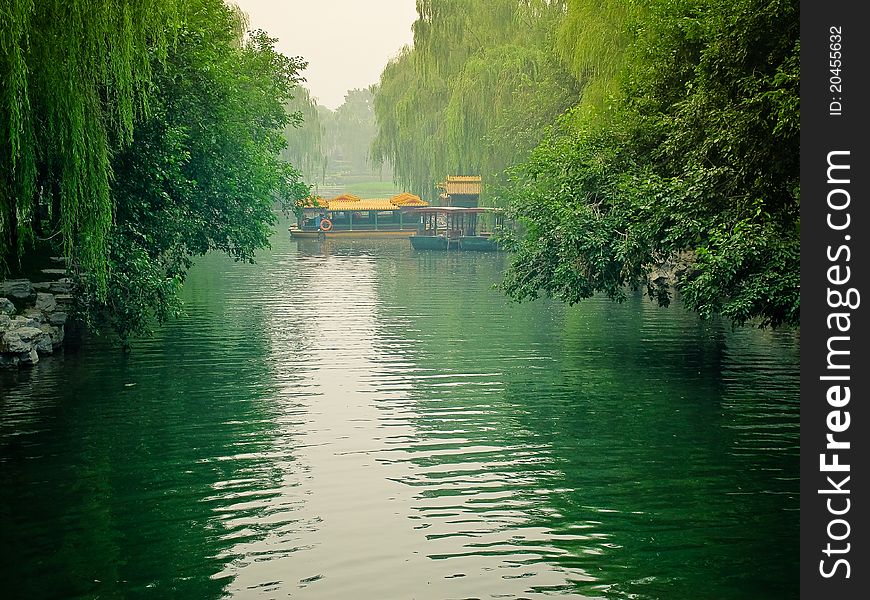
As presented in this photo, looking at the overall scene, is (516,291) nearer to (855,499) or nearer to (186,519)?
(186,519)

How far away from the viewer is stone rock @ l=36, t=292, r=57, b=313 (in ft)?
63.6

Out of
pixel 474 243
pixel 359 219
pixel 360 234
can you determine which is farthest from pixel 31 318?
pixel 359 219

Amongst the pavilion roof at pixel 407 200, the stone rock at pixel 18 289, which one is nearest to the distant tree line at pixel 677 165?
the stone rock at pixel 18 289

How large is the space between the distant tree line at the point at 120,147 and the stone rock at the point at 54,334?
872mm

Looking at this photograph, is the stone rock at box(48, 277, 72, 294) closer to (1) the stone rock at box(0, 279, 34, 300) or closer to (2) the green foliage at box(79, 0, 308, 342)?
(1) the stone rock at box(0, 279, 34, 300)

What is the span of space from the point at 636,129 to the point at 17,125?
34.2 feet

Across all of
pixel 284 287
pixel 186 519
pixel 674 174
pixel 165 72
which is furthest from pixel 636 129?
pixel 284 287

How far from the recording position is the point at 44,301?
63.7 ft

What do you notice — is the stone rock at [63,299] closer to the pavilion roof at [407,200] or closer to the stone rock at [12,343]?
the stone rock at [12,343]

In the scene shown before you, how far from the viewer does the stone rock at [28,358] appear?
18.5m

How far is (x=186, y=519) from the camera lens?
1059 centimetres

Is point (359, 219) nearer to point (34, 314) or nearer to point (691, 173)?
point (34, 314)

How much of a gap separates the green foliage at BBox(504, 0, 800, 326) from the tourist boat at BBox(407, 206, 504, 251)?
32.0m

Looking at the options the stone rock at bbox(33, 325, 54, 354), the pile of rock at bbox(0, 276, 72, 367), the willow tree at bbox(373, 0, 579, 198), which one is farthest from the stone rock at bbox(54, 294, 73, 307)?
the willow tree at bbox(373, 0, 579, 198)
